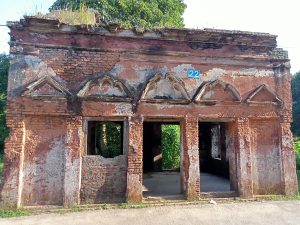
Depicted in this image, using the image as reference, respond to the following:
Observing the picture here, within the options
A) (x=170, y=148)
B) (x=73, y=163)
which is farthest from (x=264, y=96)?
(x=170, y=148)

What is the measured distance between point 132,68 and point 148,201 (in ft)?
11.8

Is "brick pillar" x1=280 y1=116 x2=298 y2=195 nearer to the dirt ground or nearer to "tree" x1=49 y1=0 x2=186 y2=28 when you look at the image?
the dirt ground

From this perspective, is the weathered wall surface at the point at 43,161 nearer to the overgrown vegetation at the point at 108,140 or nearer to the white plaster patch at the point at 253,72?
the white plaster patch at the point at 253,72

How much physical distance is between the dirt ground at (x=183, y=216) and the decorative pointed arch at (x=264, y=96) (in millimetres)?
2950

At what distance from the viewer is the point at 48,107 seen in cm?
678

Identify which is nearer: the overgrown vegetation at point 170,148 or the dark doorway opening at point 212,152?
the dark doorway opening at point 212,152

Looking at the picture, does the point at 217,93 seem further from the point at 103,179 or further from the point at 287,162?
the point at 103,179

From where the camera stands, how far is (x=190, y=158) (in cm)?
729

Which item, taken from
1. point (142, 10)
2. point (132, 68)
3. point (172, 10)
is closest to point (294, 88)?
point (172, 10)

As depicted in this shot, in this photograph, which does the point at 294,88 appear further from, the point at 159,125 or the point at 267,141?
the point at 267,141

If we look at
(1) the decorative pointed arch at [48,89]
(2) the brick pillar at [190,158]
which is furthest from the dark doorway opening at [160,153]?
(1) the decorative pointed arch at [48,89]

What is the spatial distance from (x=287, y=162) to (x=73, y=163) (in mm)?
6091

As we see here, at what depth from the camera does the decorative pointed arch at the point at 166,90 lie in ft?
23.9

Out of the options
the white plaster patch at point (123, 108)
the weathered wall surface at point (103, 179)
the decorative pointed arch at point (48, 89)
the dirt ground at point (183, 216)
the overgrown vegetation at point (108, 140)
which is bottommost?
the dirt ground at point (183, 216)
